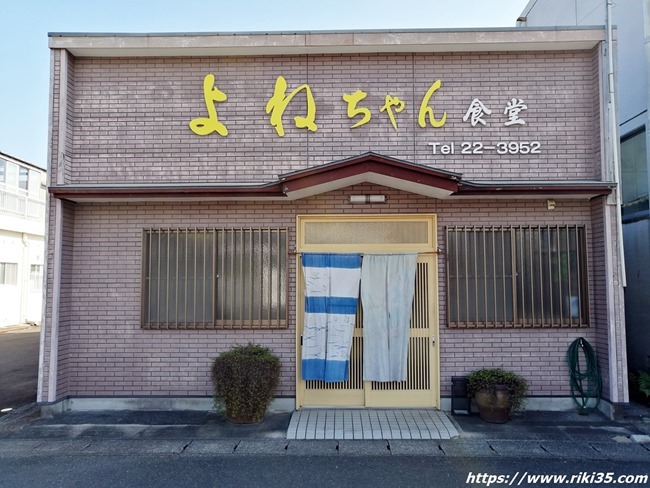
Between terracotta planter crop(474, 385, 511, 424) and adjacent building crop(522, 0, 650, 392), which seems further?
adjacent building crop(522, 0, 650, 392)

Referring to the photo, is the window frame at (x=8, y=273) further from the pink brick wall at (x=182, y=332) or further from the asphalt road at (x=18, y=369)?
the pink brick wall at (x=182, y=332)

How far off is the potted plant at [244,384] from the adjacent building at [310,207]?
53cm

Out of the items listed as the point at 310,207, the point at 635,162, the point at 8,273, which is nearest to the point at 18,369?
the point at 310,207

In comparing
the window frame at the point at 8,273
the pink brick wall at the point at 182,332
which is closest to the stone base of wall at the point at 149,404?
the pink brick wall at the point at 182,332

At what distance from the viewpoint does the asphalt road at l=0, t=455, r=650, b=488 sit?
457 centimetres

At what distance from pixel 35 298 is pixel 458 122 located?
69.4 feet

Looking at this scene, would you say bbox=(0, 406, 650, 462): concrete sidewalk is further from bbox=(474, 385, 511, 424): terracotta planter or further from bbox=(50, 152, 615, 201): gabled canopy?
bbox=(50, 152, 615, 201): gabled canopy

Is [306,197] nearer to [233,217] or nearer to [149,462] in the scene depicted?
[233,217]

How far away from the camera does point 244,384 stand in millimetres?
6105

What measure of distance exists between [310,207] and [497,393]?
12.7 feet

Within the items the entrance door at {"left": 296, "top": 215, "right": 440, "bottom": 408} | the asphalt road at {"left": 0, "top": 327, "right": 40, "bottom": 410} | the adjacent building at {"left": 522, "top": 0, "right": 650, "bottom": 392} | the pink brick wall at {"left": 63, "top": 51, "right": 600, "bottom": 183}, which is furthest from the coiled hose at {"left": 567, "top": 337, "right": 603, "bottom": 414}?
the asphalt road at {"left": 0, "top": 327, "right": 40, "bottom": 410}

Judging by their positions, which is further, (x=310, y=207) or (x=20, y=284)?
(x=20, y=284)

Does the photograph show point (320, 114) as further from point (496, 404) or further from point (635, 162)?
point (635, 162)

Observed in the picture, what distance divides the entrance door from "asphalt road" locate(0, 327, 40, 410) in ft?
17.2
